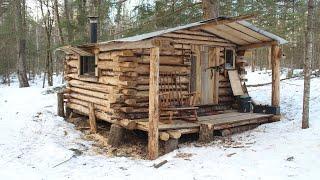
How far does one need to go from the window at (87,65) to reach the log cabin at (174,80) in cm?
4

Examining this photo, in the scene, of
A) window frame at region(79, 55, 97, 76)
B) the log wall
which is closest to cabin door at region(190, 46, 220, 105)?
the log wall

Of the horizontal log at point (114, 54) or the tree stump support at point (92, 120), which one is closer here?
the horizontal log at point (114, 54)

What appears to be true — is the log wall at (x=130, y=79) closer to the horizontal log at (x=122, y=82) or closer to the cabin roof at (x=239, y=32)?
the horizontal log at (x=122, y=82)

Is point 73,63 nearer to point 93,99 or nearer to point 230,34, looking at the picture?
point 93,99

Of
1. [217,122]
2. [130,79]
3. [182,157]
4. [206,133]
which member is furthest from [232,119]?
[130,79]

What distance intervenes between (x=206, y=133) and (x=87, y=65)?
5685mm

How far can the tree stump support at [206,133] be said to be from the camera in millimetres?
10125

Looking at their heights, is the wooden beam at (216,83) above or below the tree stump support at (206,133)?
above

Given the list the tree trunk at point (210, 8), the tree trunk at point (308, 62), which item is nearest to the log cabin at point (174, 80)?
the tree trunk at point (210, 8)

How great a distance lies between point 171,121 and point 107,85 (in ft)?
8.67

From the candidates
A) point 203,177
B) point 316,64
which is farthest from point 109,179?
point 316,64

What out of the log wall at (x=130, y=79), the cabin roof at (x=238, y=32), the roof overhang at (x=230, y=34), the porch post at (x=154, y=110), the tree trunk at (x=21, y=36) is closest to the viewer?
the porch post at (x=154, y=110)

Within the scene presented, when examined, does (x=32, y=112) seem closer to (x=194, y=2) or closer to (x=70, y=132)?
(x=70, y=132)

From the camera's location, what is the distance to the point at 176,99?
38.0 feet
